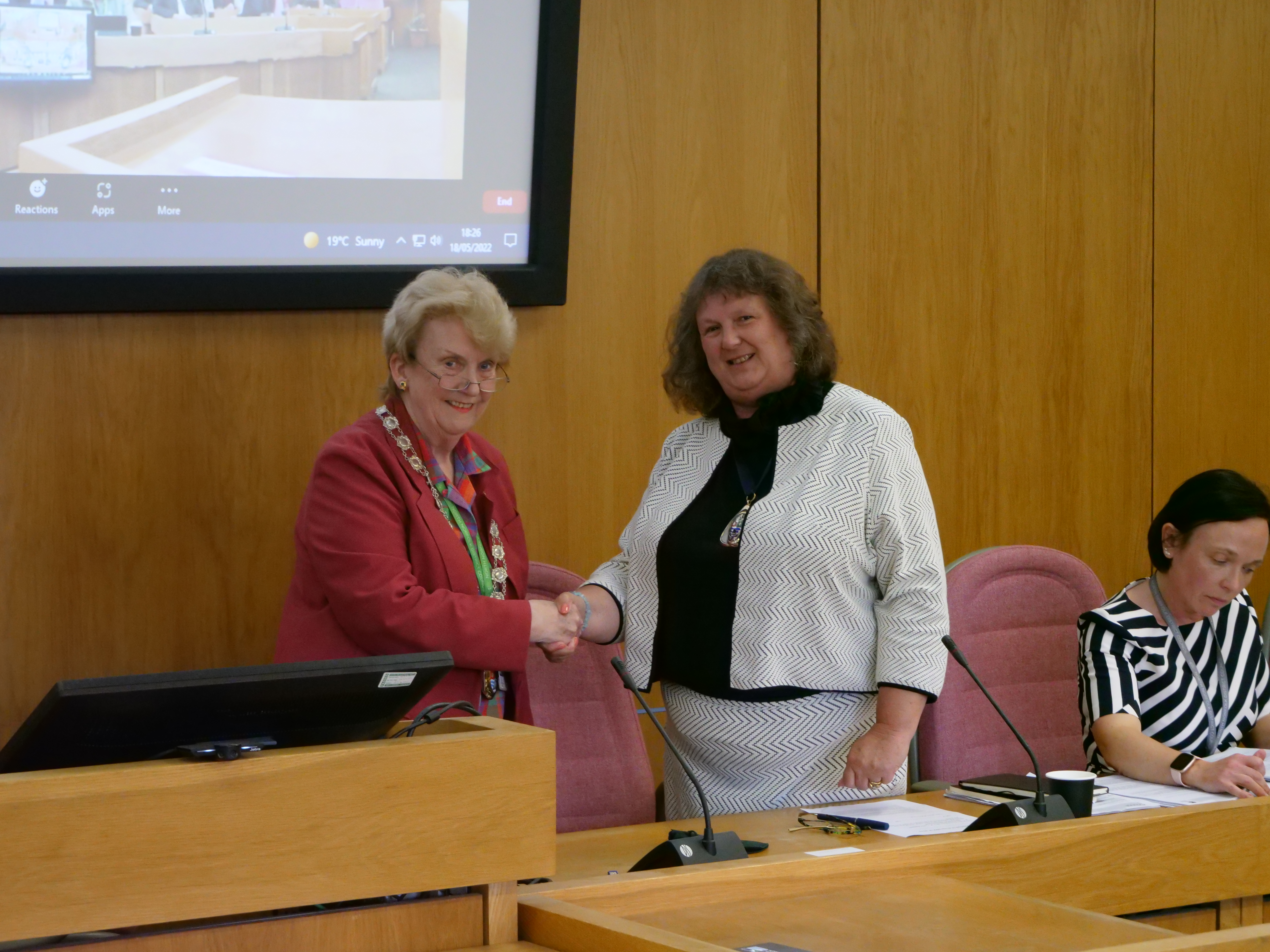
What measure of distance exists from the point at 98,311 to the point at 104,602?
0.58m

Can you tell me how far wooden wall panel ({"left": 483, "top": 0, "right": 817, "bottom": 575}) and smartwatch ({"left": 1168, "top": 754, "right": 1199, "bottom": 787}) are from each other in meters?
1.41

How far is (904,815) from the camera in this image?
2.22m

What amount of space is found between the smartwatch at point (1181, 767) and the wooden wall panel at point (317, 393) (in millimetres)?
1406

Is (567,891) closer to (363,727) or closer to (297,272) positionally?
(363,727)

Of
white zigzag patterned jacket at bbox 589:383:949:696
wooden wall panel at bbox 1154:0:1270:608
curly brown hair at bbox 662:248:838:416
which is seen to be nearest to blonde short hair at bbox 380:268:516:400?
curly brown hair at bbox 662:248:838:416

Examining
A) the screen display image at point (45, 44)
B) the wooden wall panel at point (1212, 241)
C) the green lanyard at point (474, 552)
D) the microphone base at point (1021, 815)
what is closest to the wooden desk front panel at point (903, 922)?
the microphone base at point (1021, 815)

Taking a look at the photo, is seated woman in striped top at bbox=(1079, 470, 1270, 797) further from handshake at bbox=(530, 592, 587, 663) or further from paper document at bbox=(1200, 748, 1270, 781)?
handshake at bbox=(530, 592, 587, 663)

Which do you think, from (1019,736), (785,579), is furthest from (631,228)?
(1019,736)

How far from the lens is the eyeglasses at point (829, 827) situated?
2.13m

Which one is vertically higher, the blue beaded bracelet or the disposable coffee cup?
the blue beaded bracelet

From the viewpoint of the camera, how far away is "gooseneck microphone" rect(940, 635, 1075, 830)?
1957 mm

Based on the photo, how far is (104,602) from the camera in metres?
2.85

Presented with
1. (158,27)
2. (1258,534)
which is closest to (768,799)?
(1258,534)

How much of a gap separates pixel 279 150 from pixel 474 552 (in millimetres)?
1023
